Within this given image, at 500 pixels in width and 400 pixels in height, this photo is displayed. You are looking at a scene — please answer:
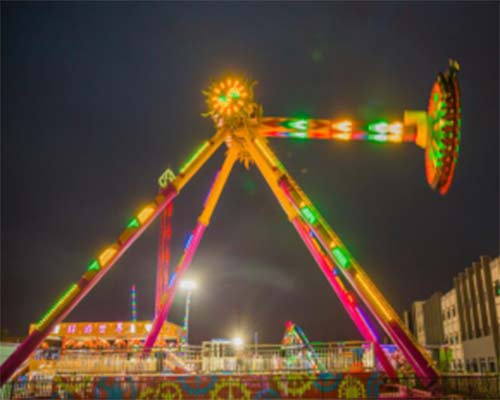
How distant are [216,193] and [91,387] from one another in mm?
13544

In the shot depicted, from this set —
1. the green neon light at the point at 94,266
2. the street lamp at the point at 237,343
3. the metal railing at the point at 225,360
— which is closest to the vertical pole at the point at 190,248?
the street lamp at the point at 237,343

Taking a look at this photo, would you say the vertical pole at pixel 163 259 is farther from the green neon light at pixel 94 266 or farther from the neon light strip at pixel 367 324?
the neon light strip at pixel 367 324

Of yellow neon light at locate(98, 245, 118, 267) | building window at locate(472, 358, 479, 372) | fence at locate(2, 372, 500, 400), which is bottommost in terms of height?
building window at locate(472, 358, 479, 372)

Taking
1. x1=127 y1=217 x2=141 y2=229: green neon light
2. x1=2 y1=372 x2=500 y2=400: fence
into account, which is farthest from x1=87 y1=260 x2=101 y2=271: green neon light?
x1=2 y1=372 x2=500 y2=400: fence

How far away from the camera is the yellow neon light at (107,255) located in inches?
742

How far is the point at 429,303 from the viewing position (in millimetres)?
72250

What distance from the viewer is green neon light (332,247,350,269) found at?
18688 mm

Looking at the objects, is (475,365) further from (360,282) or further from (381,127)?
(381,127)

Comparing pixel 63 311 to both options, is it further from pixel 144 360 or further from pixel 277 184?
pixel 277 184

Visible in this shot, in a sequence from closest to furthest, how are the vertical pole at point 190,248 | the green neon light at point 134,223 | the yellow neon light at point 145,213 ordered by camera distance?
1. the green neon light at point 134,223
2. the yellow neon light at point 145,213
3. the vertical pole at point 190,248

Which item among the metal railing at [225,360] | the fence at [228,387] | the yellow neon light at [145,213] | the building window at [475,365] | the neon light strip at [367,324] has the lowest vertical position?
the building window at [475,365]

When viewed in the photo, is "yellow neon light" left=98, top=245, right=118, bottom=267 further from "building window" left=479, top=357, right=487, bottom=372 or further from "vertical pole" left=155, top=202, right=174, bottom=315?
"building window" left=479, top=357, right=487, bottom=372

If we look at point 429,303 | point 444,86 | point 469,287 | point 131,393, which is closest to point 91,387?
point 131,393

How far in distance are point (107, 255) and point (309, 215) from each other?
30.5 feet
